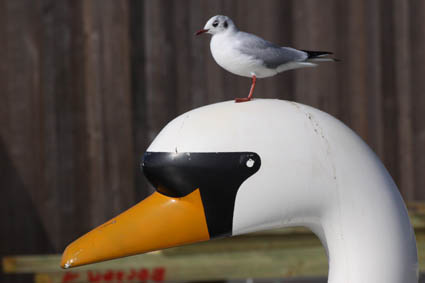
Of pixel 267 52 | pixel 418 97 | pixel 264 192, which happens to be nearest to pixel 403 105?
pixel 418 97

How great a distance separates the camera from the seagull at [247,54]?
3.67ft

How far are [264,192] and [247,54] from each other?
287 millimetres

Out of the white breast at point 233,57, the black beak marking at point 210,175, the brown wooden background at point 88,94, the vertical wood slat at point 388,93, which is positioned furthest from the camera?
the vertical wood slat at point 388,93

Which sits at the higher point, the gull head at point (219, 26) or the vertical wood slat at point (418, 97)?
the gull head at point (219, 26)

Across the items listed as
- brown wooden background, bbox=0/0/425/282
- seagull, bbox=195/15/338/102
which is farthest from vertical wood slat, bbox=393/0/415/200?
seagull, bbox=195/15/338/102

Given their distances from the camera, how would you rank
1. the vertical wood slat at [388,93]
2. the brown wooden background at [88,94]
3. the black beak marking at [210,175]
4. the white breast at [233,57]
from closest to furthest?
the black beak marking at [210,175]
the white breast at [233,57]
the brown wooden background at [88,94]
the vertical wood slat at [388,93]

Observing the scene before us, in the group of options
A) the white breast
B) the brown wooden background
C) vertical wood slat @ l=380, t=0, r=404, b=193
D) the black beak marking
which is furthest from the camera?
vertical wood slat @ l=380, t=0, r=404, b=193

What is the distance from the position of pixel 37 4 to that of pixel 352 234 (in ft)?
6.78

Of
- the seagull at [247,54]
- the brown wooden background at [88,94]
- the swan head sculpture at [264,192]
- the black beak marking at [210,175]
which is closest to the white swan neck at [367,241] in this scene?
the swan head sculpture at [264,192]

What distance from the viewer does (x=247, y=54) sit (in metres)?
1.12

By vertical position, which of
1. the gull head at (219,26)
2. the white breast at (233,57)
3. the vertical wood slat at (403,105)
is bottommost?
the vertical wood slat at (403,105)

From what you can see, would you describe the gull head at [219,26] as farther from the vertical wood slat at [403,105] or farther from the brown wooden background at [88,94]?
the vertical wood slat at [403,105]

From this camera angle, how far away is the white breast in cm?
112

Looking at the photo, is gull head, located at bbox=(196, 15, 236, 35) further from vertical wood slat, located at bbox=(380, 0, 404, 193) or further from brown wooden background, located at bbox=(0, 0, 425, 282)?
vertical wood slat, located at bbox=(380, 0, 404, 193)
